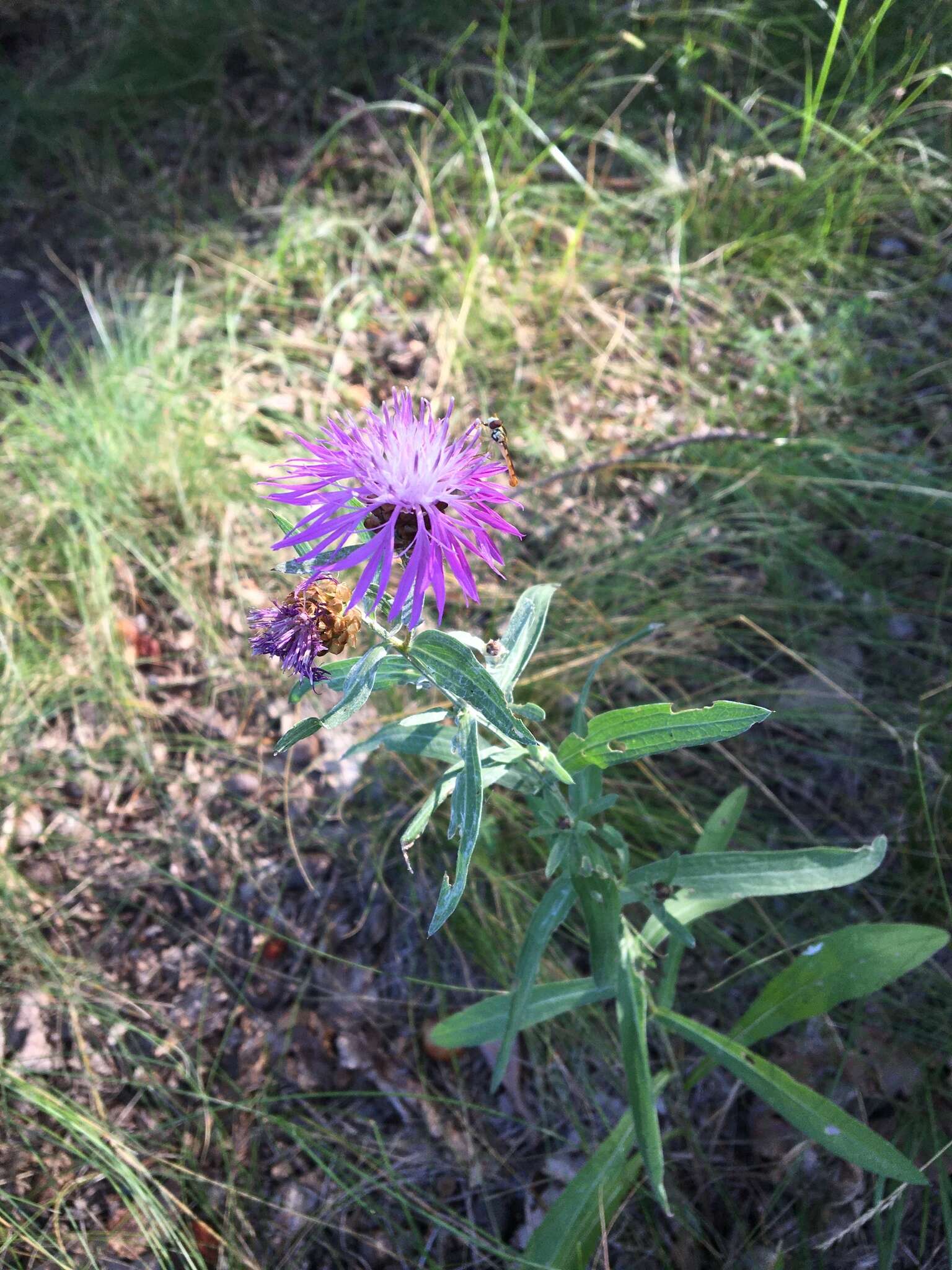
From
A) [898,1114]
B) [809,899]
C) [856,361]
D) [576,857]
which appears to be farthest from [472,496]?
[856,361]

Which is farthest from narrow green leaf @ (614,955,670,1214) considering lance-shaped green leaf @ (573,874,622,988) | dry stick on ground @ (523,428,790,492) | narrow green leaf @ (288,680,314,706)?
dry stick on ground @ (523,428,790,492)

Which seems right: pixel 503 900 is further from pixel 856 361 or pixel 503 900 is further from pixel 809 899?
pixel 856 361

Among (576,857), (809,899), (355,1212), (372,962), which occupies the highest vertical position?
(576,857)

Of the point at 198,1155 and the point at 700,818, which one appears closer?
the point at 198,1155

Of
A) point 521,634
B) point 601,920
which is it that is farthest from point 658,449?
point 601,920

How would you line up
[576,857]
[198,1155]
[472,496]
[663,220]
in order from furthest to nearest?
1. [663,220]
2. [198,1155]
3. [576,857]
4. [472,496]

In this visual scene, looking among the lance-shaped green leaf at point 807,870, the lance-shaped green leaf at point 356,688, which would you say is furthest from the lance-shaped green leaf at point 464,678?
the lance-shaped green leaf at point 807,870

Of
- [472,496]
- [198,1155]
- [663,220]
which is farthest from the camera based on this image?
[663,220]
